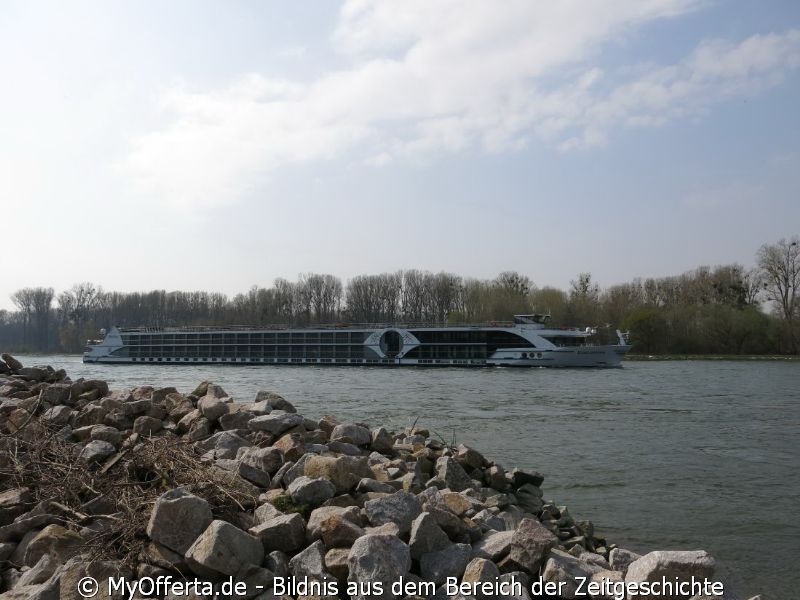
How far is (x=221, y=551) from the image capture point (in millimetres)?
4383

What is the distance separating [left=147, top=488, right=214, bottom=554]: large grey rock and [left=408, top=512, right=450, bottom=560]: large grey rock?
4.94 feet

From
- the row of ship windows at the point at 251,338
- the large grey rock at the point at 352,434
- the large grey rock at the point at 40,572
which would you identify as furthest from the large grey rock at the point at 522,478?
the row of ship windows at the point at 251,338

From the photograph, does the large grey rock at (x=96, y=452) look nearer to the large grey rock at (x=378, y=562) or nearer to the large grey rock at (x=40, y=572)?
the large grey rock at (x=40, y=572)

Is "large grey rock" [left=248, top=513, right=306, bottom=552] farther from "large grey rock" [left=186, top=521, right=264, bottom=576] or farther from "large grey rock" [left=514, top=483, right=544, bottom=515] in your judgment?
"large grey rock" [left=514, top=483, right=544, bottom=515]

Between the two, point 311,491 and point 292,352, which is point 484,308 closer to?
point 292,352

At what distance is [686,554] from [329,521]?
2.49m

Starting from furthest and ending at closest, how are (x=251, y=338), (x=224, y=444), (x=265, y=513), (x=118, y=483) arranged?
1. (x=251, y=338)
2. (x=224, y=444)
3. (x=118, y=483)
4. (x=265, y=513)

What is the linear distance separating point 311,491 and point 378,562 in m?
1.46

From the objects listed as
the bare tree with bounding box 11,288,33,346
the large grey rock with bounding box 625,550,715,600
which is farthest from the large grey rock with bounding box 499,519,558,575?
the bare tree with bounding box 11,288,33,346

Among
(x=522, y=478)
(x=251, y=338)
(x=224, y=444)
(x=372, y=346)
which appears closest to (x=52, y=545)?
(x=224, y=444)

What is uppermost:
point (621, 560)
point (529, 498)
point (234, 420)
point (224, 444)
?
point (234, 420)

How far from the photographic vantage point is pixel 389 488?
628cm

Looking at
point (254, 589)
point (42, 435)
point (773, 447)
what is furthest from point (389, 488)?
point (773, 447)

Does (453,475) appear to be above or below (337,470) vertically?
below
